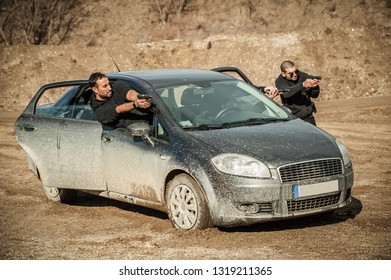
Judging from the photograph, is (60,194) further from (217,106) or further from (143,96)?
(217,106)

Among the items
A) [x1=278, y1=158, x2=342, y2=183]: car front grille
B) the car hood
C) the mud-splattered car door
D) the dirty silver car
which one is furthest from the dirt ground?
the car hood

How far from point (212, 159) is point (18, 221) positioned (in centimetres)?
311

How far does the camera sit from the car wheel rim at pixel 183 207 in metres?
8.44

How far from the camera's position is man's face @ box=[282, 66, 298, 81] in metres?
11.6

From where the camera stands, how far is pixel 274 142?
843 centimetres

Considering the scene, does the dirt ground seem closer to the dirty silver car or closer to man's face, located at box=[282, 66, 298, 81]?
the dirty silver car

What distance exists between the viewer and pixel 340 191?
27.9 ft

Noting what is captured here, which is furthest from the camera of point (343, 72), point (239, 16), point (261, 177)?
point (239, 16)

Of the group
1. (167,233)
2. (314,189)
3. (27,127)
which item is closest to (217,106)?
(167,233)

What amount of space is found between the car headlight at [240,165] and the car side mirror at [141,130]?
3.37 ft

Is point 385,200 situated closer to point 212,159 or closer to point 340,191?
point 340,191

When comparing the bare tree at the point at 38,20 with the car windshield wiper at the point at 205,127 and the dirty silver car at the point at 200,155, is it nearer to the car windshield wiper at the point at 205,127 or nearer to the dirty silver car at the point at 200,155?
the dirty silver car at the point at 200,155

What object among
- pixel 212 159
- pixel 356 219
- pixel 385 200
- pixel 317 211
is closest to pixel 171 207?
pixel 212 159

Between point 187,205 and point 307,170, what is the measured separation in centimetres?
126
